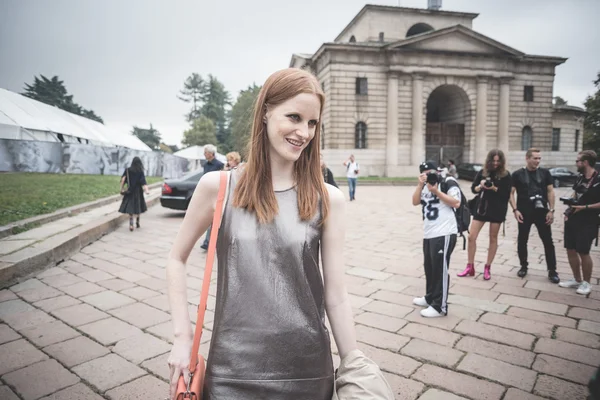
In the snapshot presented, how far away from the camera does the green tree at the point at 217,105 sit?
82.0 meters

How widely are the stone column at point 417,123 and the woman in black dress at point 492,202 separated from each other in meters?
27.3

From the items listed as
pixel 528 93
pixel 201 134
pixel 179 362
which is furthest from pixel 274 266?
pixel 201 134

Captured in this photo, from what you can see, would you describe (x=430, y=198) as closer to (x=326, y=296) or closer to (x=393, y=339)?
(x=393, y=339)

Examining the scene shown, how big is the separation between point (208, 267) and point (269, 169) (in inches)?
17.0

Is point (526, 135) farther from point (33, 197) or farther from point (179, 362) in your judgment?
point (179, 362)

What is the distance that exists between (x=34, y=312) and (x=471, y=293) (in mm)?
5003

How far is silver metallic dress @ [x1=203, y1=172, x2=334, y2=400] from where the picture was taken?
119 cm

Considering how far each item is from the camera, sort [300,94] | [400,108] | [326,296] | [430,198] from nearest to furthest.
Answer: [300,94] < [326,296] < [430,198] < [400,108]

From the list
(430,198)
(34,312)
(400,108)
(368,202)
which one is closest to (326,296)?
(430,198)

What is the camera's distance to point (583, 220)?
15.6 feet

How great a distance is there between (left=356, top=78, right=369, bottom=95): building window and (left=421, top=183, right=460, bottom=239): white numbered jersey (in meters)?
28.9

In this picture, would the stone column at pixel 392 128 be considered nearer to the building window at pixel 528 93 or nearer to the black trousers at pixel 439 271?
the building window at pixel 528 93

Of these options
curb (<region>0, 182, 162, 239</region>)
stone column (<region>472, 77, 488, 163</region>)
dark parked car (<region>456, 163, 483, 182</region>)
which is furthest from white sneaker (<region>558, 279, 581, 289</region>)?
stone column (<region>472, 77, 488, 163</region>)

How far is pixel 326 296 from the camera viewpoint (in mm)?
1460
